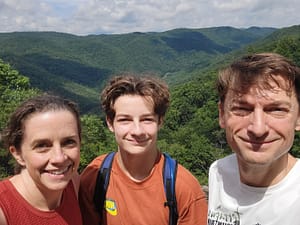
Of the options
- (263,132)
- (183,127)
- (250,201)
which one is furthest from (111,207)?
(183,127)

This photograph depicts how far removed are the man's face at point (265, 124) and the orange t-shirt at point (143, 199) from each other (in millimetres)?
785

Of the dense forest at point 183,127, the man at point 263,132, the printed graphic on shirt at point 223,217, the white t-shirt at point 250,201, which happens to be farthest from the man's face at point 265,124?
the dense forest at point 183,127

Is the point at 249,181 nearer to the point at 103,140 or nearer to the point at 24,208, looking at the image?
the point at 24,208

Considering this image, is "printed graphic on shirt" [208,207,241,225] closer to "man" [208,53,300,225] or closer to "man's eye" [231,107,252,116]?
"man" [208,53,300,225]

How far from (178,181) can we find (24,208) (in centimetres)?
112

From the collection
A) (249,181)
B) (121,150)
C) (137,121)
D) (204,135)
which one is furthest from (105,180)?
(204,135)

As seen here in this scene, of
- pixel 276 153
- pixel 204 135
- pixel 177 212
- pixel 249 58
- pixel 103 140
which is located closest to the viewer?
pixel 276 153

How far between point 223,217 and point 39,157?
1253 mm

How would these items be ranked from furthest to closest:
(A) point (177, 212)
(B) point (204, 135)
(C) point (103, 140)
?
(B) point (204, 135) → (C) point (103, 140) → (A) point (177, 212)

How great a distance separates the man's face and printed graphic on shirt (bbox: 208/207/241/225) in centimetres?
42

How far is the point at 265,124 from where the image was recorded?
83.0 inches

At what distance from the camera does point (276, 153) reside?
214 cm

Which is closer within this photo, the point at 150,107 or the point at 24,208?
the point at 24,208

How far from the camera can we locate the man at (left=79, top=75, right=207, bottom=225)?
9.41 feet
